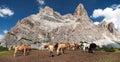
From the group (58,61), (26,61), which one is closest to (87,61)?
(58,61)

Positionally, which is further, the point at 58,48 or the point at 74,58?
the point at 58,48

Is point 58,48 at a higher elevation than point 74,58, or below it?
higher

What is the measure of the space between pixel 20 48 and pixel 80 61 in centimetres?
1619

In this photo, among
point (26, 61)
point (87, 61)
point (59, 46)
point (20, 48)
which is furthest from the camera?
point (20, 48)

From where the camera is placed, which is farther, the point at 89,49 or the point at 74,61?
the point at 89,49

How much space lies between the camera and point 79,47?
53.6 metres

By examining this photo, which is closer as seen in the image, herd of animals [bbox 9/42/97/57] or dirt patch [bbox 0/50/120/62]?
dirt patch [bbox 0/50/120/62]

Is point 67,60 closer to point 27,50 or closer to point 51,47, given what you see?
point 51,47

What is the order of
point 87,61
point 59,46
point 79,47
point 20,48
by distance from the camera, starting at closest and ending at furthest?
point 87,61
point 59,46
point 20,48
point 79,47

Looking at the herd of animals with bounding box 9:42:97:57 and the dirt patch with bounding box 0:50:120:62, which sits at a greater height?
the herd of animals with bounding box 9:42:97:57

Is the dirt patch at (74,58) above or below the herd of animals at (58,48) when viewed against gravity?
below

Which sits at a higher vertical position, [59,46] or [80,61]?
[59,46]

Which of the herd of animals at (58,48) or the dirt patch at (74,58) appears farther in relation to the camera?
the herd of animals at (58,48)

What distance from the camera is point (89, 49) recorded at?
4569 cm
